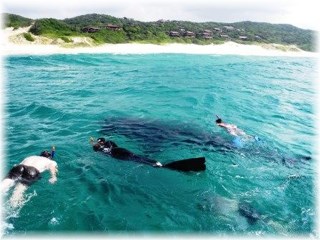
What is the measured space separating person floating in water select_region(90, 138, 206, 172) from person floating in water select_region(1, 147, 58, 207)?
95.1 inches

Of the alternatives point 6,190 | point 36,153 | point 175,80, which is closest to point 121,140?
point 36,153

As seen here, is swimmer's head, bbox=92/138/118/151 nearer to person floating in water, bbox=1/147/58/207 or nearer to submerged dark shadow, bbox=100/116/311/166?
submerged dark shadow, bbox=100/116/311/166

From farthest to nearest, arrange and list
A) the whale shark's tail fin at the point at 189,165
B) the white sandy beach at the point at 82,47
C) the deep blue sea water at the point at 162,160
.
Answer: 1. the white sandy beach at the point at 82,47
2. the whale shark's tail fin at the point at 189,165
3. the deep blue sea water at the point at 162,160

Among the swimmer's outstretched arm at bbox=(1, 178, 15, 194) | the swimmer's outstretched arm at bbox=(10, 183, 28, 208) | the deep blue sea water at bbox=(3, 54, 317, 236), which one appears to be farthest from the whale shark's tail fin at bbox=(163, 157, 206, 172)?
the swimmer's outstretched arm at bbox=(1, 178, 15, 194)

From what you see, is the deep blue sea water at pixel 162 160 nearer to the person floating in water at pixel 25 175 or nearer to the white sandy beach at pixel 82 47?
the person floating in water at pixel 25 175

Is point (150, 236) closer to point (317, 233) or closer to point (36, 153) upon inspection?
point (317, 233)

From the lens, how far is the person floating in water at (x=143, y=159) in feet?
40.7

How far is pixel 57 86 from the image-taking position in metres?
30.7

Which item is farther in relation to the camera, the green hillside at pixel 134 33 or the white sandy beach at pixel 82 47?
the green hillside at pixel 134 33

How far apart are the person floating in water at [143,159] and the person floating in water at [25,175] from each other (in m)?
2.42

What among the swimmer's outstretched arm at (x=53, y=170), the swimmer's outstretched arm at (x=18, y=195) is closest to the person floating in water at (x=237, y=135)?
the swimmer's outstretched arm at (x=53, y=170)

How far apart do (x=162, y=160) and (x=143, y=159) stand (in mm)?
943

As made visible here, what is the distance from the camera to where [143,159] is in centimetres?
1337

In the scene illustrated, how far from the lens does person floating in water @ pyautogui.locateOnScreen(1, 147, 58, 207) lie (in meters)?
10.4
